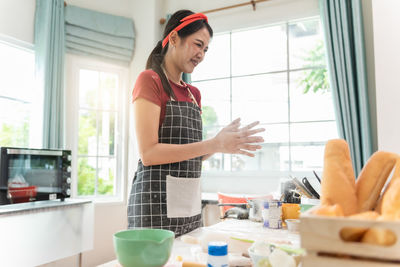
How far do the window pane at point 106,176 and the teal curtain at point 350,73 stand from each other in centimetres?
233

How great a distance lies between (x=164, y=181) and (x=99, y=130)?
7.56 ft

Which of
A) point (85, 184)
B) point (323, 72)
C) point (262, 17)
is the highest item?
point (262, 17)

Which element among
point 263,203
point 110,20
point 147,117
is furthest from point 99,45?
point 263,203

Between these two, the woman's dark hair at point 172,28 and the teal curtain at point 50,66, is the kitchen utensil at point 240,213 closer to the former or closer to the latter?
the woman's dark hair at point 172,28

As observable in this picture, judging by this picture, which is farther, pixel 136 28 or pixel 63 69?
pixel 136 28

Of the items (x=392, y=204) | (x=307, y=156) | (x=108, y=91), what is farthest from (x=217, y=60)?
(x=392, y=204)

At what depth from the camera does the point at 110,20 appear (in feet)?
11.2

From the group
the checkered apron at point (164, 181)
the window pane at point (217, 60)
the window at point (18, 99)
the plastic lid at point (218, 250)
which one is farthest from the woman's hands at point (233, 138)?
the window pane at point (217, 60)

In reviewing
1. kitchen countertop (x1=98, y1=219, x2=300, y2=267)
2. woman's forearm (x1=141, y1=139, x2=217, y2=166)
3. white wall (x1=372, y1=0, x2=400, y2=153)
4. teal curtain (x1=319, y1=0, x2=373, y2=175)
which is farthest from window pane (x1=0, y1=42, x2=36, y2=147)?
white wall (x1=372, y1=0, x2=400, y2=153)

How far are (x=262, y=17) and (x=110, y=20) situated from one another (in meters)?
Answer: 1.60

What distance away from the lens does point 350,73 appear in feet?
8.62

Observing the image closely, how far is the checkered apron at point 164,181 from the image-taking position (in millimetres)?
1273

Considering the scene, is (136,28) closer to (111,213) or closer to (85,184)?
(85,184)

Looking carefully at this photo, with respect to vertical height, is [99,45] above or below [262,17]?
below
